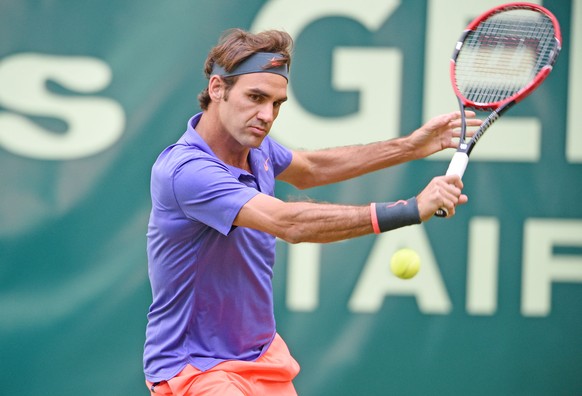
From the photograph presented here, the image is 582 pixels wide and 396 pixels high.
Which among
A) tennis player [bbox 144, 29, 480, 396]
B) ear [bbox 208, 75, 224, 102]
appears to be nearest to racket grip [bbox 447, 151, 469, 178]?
tennis player [bbox 144, 29, 480, 396]

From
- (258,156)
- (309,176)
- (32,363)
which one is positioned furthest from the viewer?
(32,363)

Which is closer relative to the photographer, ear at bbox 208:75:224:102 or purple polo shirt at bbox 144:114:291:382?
purple polo shirt at bbox 144:114:291:382

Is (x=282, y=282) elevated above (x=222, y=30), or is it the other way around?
(x=222, y=30)

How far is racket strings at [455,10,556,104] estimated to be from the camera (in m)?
4.12

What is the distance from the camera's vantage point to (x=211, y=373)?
3.55 meters

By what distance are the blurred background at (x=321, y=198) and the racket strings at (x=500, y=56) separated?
3.22 ft

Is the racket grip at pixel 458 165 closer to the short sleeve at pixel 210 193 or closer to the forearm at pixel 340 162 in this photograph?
the short sleeve at pixel 210 193

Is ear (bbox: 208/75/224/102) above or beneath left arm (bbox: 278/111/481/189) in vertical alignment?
above

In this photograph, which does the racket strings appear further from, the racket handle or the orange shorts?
the orange shorts

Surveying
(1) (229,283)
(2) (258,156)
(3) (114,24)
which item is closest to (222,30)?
(3) (114,24)

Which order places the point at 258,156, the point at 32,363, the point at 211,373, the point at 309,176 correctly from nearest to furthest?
1. the point at 211,373
2. the point at 258,156
3. the point at 309,176
4. the point at 32,363

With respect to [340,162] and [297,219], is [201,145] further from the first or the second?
[340,162]

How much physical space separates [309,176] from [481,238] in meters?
1.39

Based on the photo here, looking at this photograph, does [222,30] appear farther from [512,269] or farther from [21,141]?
[512,269]
